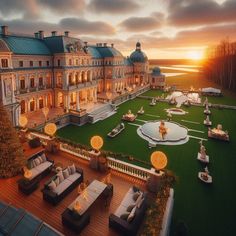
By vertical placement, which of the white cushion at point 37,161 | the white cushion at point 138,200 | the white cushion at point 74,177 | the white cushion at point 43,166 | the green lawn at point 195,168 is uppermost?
the white cushion at point 37,161

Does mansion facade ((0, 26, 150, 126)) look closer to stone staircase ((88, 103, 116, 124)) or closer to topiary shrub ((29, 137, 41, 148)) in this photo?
stone staircase ((88, 103, 116, 124))

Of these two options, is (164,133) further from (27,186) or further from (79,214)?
(27,186)

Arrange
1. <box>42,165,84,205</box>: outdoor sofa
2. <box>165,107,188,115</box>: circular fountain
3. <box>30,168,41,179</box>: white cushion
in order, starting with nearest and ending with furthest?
1. <box>42,165,84,205</box>: outdoor sofa
2. <box>30,168,41,179</box>: white cushion
3. <box>165,107,188,115</box>: circular fountain

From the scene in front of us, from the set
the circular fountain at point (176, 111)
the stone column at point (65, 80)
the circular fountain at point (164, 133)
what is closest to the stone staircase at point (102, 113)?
the stone column at point (65, 80)

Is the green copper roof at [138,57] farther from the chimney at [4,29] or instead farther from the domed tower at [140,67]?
the chimney at [4,29]

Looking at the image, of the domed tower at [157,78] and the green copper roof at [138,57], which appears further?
the green copper roof at [138,57]

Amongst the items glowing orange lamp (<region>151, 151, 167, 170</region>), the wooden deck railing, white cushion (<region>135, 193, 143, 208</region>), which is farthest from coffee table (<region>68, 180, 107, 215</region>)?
glowing orange lamp (<region>151, 151, 167, 170</region>)
